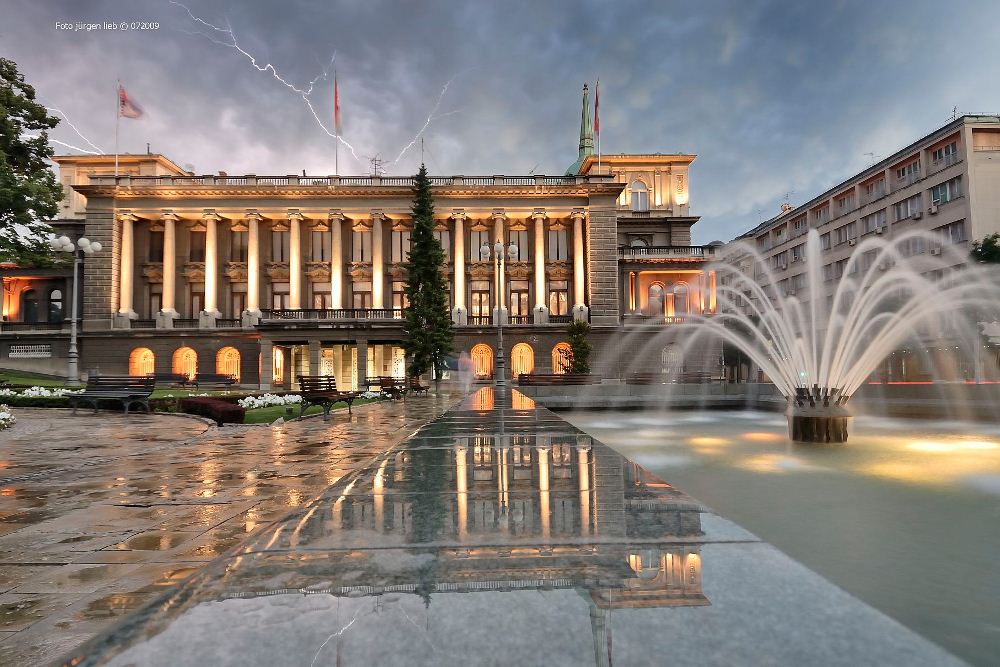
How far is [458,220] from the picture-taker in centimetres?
4800

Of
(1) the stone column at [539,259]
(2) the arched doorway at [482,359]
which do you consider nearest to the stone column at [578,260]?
(1) the stone column at [539,259]

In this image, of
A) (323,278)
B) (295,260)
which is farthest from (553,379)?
(295,260)

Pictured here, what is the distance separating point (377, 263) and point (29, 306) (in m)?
33.1

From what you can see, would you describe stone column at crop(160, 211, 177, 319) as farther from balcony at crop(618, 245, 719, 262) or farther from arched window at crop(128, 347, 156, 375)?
balcony at crop(618, 245, 719, 262)

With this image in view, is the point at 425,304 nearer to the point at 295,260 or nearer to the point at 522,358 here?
the point at 522,358

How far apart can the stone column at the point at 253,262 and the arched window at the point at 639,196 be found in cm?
3639

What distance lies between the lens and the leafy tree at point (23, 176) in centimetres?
2552

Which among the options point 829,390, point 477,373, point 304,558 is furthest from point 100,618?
point 477,373

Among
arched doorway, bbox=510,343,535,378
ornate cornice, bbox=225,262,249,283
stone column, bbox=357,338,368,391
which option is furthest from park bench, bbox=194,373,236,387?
arched doorway, bbox=510,343,535,378

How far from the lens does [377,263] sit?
4725 cm

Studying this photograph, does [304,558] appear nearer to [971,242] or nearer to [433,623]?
[433,623]

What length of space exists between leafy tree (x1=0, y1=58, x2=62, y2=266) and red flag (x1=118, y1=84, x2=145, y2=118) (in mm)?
9780

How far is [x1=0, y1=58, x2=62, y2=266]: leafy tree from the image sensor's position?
83.7 feet

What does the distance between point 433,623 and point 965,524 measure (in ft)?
21.9
